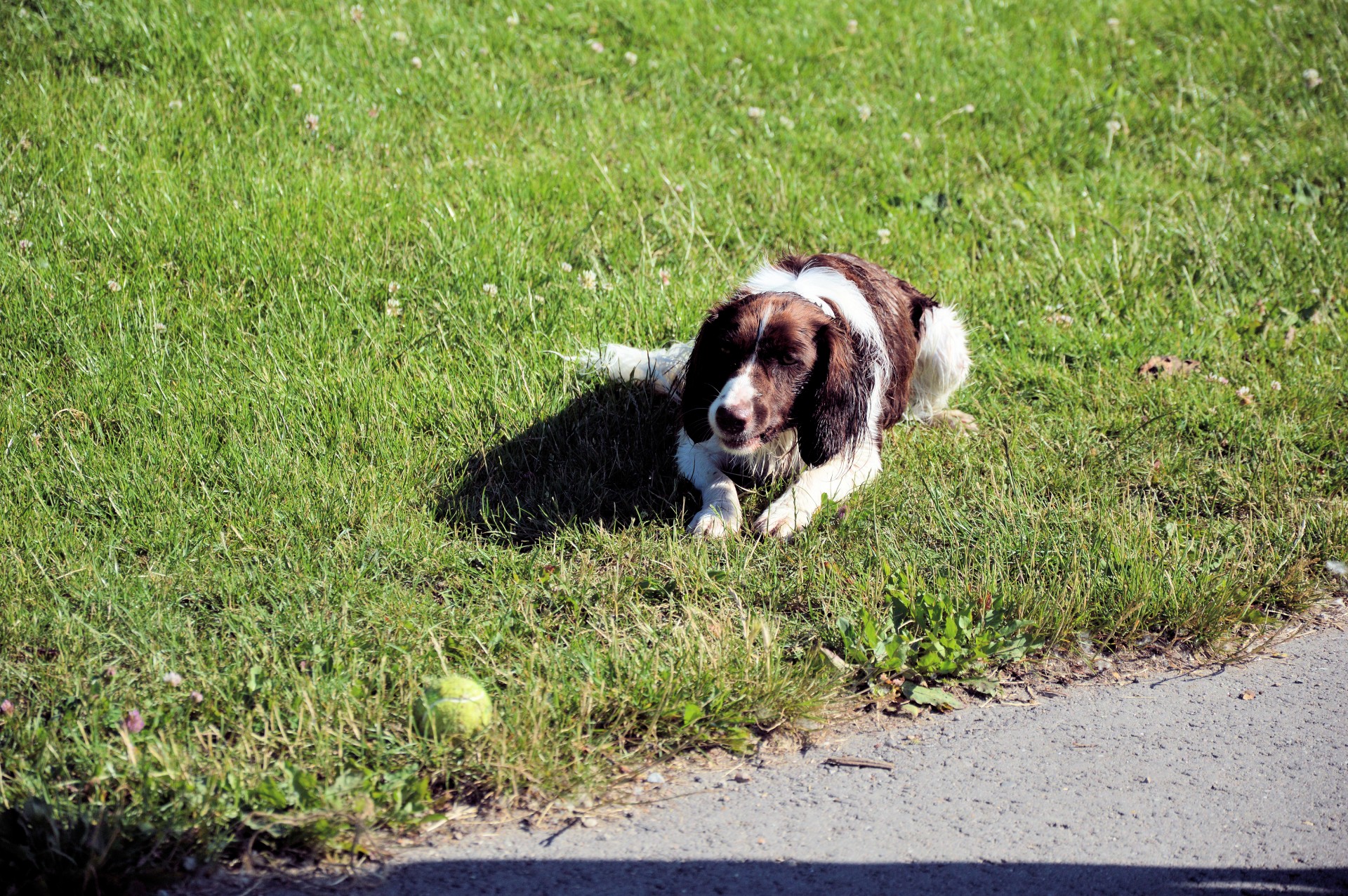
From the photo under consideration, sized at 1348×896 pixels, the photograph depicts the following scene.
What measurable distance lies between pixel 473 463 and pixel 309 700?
1.41 m

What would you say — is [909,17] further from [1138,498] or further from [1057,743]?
[1057,743]

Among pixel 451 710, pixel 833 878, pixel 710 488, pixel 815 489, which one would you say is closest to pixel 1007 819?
pixel 833 878

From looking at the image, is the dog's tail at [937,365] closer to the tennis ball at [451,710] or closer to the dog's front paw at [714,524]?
the dog's front paw at [714,524]

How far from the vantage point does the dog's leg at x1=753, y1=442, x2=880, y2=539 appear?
11.6 ft

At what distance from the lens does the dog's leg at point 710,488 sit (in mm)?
3496

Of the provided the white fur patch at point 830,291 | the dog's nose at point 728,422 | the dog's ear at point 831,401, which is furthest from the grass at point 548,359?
the white fur patch at point 830,291

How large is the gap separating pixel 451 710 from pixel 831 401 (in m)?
1.66

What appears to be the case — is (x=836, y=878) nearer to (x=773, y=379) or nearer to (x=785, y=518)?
(x=785, y=518)

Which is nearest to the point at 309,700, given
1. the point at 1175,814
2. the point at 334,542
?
the point at 334,542

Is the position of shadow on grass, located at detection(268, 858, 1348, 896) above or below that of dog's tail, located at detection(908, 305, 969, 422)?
below

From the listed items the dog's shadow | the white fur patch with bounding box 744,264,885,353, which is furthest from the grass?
the white fur patch with bounding box 744,264,885,353

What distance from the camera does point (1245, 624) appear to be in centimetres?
325

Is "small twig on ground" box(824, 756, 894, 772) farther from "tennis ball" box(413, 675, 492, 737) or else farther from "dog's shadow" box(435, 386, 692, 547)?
"dog's shadow" box(435, 386, 692, 547)

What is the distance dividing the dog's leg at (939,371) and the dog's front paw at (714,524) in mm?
1222
